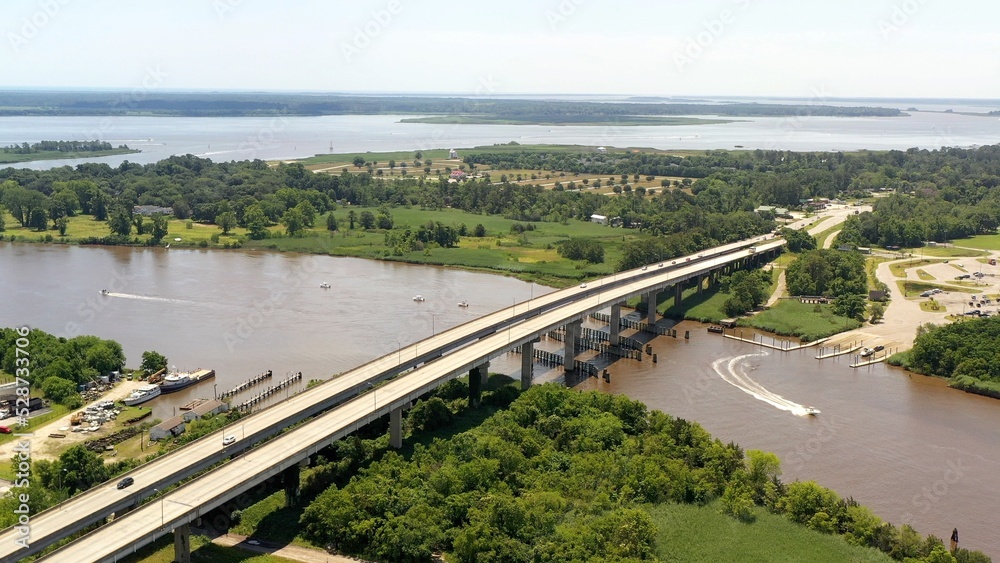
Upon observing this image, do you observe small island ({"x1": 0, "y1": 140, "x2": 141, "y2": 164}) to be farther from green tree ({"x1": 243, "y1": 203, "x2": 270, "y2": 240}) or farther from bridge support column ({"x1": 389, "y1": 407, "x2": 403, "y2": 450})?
bridge support column ({"x1": 389, "y1": 407, "x2": 403, "y2": 450})

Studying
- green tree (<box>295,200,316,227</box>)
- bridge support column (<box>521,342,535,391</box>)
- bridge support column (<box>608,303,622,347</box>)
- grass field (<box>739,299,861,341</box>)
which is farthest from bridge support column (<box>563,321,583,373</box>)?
green tree (<box>295,200,316,227</box>)

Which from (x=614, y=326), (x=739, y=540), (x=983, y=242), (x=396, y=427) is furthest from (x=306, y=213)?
(x=739, y=540)

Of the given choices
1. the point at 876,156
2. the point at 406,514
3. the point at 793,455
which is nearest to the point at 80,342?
the point at 406,514

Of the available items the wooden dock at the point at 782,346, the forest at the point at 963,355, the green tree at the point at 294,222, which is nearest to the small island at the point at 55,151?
the green tree at the point at 294,222

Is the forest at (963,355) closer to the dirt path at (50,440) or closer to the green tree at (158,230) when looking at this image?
the dirt path at (50,440)

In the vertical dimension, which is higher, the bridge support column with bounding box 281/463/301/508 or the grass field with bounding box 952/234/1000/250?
the grass field with bounding box 952/234/1000/250

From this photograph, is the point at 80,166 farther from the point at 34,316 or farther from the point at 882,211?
the point at 882,211
